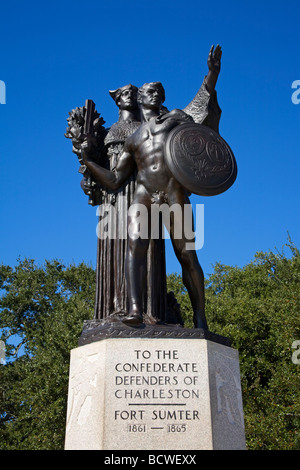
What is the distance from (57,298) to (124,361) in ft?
92.4

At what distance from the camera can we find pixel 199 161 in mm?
6703

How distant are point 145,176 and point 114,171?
83 centimetres

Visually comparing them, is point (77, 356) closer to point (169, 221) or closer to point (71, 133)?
point (169, 221)

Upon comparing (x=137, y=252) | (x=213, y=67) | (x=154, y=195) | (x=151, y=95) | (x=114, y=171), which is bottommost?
(x=137, y=252)

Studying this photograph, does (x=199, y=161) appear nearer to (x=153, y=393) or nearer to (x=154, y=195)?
(x=154, y=195)

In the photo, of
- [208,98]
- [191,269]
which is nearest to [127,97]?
[208,98]

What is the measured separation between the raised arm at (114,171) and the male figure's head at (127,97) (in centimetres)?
107

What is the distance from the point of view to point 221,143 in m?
7.04

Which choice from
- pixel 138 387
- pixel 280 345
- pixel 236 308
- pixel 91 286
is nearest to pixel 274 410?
pixel 280 345

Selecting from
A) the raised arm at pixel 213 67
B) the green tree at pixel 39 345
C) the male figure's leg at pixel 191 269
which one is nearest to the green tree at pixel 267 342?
the green tree at pixel 39 345

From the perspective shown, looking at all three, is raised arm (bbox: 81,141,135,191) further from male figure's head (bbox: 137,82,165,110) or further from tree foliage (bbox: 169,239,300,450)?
tree foliage (bbox: 169,239,300,450)

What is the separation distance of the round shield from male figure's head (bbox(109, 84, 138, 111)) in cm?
160

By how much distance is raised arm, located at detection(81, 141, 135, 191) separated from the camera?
749 cm

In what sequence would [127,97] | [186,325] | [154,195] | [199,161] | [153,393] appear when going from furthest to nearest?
[186,325] < [127,97] < [154,195] < [199,161] < [153,393]
